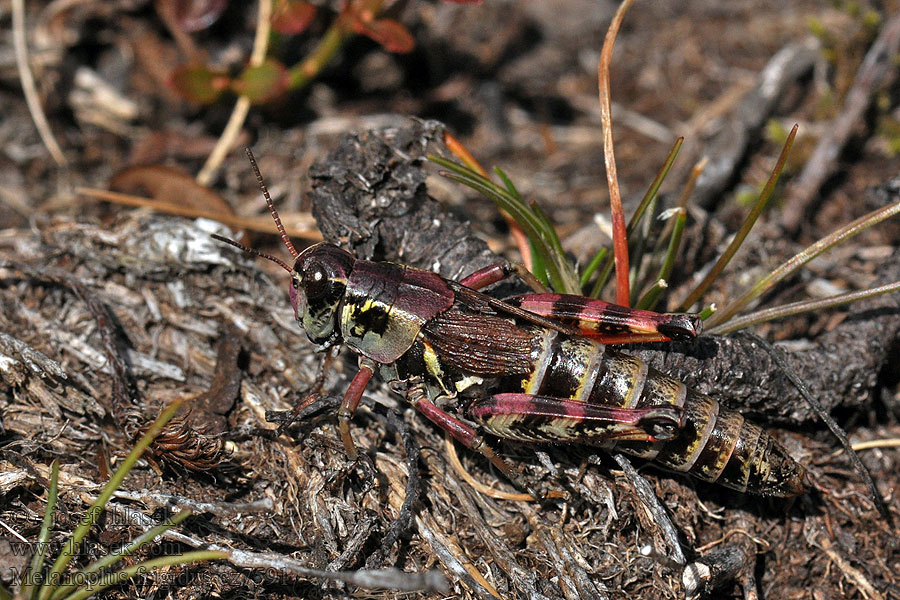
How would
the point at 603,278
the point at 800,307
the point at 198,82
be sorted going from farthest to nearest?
1. the point at 198,82
2. the point at 603,278
3. the point at 800,307

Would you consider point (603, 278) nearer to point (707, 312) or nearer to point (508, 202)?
point (707, 312)

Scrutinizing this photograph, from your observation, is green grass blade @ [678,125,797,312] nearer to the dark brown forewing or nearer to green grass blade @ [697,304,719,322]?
green grass blade @ [697,304,719,322]

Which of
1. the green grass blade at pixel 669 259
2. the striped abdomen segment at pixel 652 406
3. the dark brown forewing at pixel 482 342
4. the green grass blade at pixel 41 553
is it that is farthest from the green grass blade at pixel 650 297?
the green grass blade at pixel 41 553

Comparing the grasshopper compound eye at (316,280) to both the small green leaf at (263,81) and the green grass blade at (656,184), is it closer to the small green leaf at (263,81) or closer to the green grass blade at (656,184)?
the green grass blade at (656,184)

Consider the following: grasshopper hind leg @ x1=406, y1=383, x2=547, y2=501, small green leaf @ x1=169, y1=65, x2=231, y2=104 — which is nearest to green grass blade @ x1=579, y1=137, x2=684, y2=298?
grasshopper hind leg @ x1=406, y1=383, x2=547, y2=501

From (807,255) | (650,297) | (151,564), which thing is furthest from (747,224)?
(151,564)
